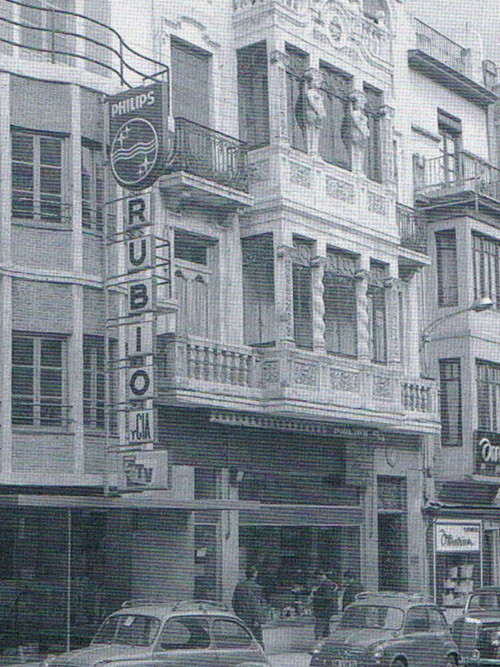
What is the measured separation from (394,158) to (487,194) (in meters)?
3.28

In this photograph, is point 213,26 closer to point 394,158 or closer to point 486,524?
point 394,158

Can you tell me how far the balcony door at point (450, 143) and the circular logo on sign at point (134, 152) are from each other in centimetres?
1320

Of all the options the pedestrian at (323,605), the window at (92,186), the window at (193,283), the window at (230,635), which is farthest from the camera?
the pedestrian at (323,605)

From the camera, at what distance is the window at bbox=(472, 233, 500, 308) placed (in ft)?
104

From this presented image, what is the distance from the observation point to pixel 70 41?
74.8 feet

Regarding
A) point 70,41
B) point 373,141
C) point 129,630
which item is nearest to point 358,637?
point 129,630

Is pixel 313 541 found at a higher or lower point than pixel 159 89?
lower

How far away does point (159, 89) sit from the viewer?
71.4 feet

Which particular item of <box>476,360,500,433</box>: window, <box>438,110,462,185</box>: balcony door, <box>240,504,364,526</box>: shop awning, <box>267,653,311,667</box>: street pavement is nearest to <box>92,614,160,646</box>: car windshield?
<box>267,653,311,667</box>: street pavement

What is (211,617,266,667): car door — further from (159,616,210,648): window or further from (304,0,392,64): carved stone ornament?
(304,0,392,64): carved stone ornament

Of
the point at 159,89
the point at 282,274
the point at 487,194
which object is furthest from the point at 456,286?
the point at 159,89

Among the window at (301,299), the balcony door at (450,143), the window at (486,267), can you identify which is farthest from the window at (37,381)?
the balcony door at (450,143)

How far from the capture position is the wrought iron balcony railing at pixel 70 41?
72.1 feet

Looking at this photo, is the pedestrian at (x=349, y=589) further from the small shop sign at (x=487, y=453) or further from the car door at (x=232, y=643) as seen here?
the car door at (x=232, y=643)
